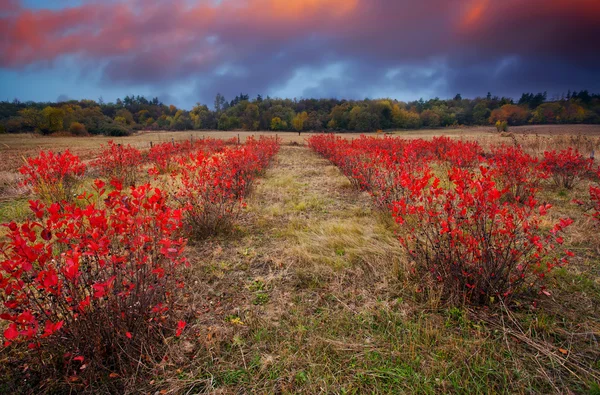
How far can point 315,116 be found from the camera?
60.8m

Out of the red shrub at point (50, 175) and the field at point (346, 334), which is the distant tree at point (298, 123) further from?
the field at point (346, 334)

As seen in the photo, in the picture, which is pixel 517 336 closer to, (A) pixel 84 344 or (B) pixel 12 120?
(A) pixel 84 344

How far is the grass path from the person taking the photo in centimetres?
210

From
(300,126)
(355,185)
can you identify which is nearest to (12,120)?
(300,126)

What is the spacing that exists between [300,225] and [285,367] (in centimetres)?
316

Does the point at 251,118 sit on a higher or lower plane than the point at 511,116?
higher

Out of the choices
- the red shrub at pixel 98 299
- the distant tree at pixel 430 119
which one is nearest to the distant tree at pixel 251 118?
the distant tree at pixel 430 119

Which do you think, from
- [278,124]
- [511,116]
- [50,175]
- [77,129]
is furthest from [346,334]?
[511,116]

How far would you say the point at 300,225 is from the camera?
527 centimetres

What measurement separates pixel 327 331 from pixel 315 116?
202 feet

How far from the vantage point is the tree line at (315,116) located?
40969mm

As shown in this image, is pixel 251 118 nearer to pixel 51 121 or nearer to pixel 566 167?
pixel 51 121

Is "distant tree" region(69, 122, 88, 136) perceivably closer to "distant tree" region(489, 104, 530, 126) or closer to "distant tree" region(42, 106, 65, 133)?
"distant tree" region(42, 106, 65, 133)

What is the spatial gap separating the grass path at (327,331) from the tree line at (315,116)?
47038mm
